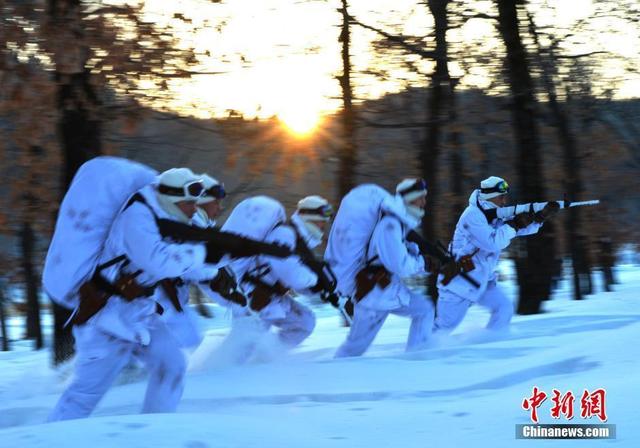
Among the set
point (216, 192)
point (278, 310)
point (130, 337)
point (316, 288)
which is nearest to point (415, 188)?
point (316, 288)

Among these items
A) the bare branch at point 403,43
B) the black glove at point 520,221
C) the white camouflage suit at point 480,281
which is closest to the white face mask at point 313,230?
the white camouflage suit at point 480,281

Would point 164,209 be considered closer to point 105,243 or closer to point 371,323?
point 105,243

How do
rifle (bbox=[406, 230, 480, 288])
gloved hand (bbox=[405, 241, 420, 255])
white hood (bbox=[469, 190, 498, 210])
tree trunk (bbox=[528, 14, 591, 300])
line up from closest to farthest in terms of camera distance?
gloved hand (bbox=[405, 241, 420, 255])
rifle (bbox=[406, 230, 480, 288])
white hood (bbox=[469, 190, 498, 210])
tree trunk (bbox=[528, 14, 591, 300])

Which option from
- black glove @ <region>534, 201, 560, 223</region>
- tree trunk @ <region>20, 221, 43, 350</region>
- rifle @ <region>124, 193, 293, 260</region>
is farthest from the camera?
tree trunk @ <region>20, 221, 43, 350</region>

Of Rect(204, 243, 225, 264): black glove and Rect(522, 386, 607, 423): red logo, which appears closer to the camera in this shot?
Rect(522, 386, 607, 423): red logo

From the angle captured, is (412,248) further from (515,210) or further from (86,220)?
(86,220)

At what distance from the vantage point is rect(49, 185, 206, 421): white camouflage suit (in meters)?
5.62

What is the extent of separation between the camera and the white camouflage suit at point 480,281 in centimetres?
1130

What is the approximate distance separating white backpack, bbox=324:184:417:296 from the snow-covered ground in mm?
1050

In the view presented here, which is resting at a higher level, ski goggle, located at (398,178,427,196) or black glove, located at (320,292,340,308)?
ski goggle, located at (398,178,427,196)

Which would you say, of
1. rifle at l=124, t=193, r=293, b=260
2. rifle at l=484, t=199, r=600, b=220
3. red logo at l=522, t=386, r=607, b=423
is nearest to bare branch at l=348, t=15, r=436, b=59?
rifle at l=484, t=199, r=600, b=220

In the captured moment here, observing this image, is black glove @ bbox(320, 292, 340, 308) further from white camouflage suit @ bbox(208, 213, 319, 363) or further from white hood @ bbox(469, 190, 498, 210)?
white hood @ bbox(469, 190, 498, 210)

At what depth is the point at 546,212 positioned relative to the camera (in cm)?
1264

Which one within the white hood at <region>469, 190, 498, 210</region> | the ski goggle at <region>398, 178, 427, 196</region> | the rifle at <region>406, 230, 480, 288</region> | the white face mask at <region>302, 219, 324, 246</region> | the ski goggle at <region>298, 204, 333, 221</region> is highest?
the ski goggle at <region>398, 178, 427, 196</region>
